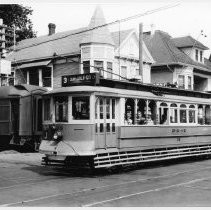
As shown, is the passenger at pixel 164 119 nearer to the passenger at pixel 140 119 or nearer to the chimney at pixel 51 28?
the passenger at pixel 140 119

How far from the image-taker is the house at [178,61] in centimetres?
3553

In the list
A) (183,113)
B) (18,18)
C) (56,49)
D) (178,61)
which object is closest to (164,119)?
(183,113)

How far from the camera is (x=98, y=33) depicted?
95.4 feet

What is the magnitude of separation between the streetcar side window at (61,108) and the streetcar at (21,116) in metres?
8.30

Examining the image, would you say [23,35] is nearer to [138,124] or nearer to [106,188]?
[138,124]

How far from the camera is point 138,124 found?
48.4 ft

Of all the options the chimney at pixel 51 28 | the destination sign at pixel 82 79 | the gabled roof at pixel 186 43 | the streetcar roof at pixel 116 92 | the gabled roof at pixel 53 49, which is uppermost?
the chimney at pixel 51 28

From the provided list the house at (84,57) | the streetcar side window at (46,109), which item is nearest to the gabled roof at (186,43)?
the house at (84,57)

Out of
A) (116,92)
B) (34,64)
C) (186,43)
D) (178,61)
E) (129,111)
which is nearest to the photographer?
(116,92)

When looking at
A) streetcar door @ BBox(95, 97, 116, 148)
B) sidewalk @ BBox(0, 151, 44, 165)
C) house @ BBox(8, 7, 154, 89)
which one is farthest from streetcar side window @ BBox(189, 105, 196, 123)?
house @ BBox(8, 7, 154, 89)

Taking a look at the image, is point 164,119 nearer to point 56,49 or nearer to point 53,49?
point 56,49

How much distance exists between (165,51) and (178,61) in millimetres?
2288

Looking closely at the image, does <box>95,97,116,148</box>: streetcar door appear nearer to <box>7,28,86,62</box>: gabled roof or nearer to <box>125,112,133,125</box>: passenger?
<box>125,112,133,125</box>: passenger

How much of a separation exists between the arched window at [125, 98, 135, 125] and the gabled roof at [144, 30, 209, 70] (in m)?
20.9
